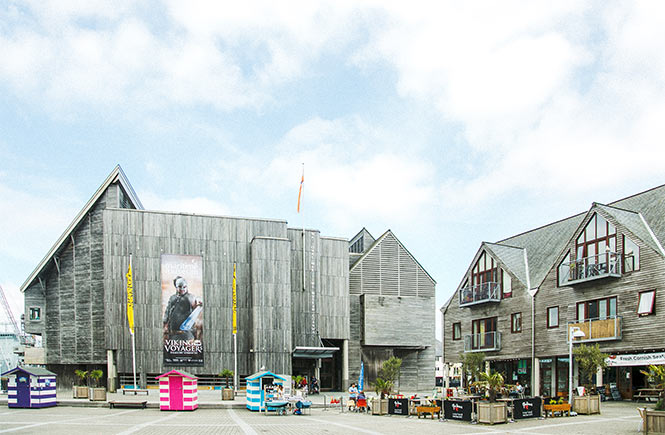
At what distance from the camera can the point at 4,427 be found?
925 inches

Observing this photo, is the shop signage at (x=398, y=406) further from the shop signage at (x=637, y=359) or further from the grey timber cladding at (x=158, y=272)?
the grey timber cladding at (x=158, y=272)

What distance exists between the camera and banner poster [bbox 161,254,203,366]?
173ft

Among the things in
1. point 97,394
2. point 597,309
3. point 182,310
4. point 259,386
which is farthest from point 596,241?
point 182,310

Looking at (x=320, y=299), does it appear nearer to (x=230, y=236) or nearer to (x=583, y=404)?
(x=230, y=236)

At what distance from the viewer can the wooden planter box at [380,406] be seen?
31.2 meters

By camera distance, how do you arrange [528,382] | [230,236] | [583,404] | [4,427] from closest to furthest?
[4,427]
[583,404]
[528,382]
[230,236]

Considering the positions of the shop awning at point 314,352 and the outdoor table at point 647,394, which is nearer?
the outdoor table at point 647,394

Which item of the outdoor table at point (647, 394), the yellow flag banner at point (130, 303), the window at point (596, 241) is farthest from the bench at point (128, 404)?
the outdoor table at point (647, 394)

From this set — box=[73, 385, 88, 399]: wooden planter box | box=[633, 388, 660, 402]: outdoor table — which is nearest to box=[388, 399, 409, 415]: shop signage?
box=[633, 388, 660, 402]: outdoor table

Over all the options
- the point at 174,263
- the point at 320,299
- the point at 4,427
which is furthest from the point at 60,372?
the point at 4,427

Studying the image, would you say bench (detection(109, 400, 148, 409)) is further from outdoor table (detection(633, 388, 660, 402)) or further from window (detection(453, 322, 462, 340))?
outdoor table (detection(633, 388, 660, 402))

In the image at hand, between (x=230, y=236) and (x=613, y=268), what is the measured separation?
3053 cm

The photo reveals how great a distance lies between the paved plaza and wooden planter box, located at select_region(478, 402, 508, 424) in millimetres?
437

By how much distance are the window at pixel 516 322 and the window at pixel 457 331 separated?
625 centimetres
